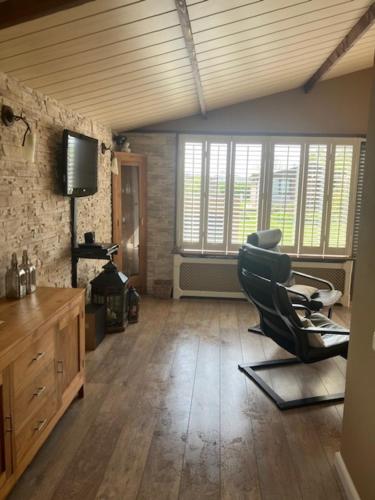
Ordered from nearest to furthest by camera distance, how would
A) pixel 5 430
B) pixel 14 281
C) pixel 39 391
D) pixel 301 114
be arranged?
1. pixel 5 430
2. pixel 39 391
3. pixel 14 281
4. pixel 301 114

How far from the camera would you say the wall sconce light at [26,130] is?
2459 millimetres

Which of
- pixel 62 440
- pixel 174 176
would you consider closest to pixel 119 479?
pixel 62 440

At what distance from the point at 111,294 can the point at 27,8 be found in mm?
2709

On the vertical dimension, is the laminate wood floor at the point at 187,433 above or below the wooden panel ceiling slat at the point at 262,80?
below

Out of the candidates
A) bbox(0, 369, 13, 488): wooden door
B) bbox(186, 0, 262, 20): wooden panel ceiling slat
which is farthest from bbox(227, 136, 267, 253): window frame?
bbox(0, 369, 13, 488): wooden door

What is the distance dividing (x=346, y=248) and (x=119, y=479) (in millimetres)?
4268

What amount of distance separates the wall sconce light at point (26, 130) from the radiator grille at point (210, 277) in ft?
10.1

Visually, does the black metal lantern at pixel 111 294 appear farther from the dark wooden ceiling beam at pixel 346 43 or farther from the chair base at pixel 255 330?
the dark wooden ceiling beam at pixel 346 43

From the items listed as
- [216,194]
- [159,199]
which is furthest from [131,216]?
[216,194]

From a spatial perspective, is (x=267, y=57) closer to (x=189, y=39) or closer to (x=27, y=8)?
(x=189, y=39)

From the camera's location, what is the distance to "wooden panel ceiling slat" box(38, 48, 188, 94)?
2887mm

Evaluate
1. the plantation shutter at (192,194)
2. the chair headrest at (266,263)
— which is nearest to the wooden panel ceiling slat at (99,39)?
the chair headrest at (266,263)

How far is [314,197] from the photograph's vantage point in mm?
5219

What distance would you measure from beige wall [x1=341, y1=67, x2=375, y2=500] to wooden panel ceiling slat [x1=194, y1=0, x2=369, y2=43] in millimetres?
1320
